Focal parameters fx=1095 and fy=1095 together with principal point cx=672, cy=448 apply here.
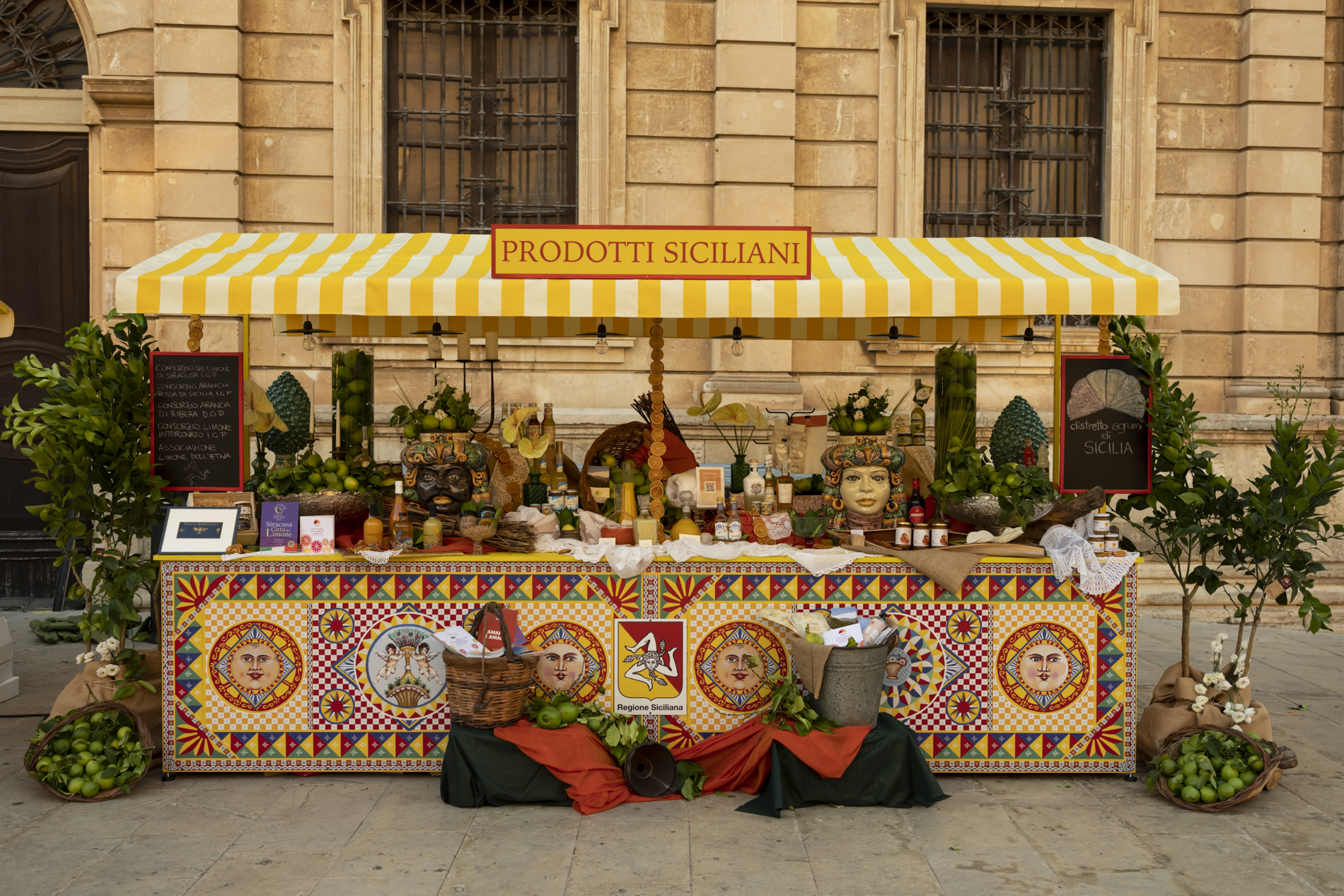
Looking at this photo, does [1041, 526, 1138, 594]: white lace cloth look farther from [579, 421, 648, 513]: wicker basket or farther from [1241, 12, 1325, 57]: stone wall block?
[1241, 12, 1325, 57]: stone wall block

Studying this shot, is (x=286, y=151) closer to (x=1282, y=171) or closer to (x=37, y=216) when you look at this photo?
(x=37, y=216)

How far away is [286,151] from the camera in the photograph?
1029 cm

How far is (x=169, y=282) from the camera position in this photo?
5477 mm

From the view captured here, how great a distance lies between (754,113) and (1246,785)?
722 cm

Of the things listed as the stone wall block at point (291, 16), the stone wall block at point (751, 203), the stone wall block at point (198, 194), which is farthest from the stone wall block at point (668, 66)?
the stone wall block at point (198, 194)

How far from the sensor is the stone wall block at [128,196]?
10242 millimetres

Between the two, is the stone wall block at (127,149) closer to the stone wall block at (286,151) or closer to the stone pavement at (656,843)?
the stone wall block at (286,151)

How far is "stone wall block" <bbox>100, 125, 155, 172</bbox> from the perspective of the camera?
10.2 m

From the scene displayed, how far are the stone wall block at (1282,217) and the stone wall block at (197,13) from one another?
32.0 ft

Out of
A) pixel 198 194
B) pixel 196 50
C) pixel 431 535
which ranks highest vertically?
pixel 196 50

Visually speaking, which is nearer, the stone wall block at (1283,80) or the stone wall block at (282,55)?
the stone wall block at (282,55)

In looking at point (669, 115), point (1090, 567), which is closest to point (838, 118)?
point (669, 115)

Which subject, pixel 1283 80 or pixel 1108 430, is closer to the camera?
pixel 1108 430

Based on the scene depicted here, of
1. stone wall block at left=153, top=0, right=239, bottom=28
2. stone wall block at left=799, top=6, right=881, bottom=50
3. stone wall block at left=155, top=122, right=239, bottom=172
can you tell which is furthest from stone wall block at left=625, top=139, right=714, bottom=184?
stone wall block at left=153, top=0, right=239, bottom=28
